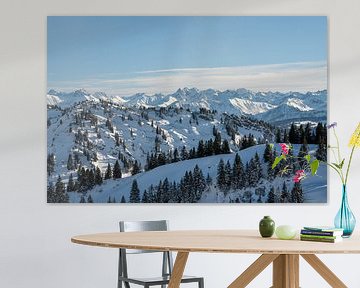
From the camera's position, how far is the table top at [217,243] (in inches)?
153

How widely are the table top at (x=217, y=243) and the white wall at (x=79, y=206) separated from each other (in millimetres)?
1682

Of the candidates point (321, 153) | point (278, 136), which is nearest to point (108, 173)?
point (278, 136)

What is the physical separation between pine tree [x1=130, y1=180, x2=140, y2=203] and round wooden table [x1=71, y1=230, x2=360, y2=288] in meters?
1.56

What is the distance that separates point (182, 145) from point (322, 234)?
2381mm

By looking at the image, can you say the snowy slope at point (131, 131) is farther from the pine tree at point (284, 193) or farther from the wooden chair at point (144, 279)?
the wooden chair at point (144, 279)

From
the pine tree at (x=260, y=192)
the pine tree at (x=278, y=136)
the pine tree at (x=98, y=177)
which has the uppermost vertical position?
the pine tree at (x=278, y=136)

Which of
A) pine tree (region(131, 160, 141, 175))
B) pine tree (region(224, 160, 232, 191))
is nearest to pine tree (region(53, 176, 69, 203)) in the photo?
pine tree (region(131, 160, 141, 175))

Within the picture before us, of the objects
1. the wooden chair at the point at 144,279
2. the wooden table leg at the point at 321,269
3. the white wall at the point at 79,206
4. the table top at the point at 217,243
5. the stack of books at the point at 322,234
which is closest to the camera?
the table top at the point at 217,243

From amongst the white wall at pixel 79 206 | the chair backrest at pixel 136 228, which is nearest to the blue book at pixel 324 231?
the chair backrest at pixel 136 228

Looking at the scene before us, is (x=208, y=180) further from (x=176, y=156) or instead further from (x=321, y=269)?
(x=321, y=269)

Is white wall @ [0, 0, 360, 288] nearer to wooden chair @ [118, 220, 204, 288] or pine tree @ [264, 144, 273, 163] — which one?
pine tree @ [264, 144, 273, 163]

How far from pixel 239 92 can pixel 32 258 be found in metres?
2.06

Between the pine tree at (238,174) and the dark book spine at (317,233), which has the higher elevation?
the pine tree at (238,174)

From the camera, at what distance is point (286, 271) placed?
4.46 metres
